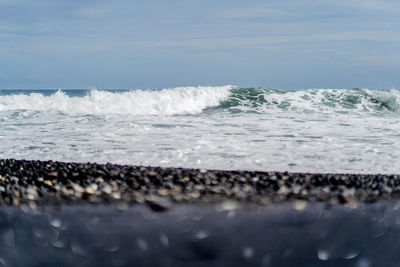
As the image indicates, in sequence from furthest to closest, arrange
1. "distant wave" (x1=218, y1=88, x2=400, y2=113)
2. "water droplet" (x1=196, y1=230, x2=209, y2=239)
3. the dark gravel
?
"distant wave" (x1=218, y1=88, x2=400, y2=113)
the dark gravel
"water droplet" (x1=196, y1=230, x2=209, y2=239)

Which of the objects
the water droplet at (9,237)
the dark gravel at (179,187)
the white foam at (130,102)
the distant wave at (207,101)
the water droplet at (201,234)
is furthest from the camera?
the distant wave at (207,101)

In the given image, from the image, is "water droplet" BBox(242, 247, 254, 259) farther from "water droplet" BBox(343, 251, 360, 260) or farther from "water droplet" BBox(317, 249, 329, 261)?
"water droplet" BBox(343, 251, 360, 260)

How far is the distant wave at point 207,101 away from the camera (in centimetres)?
1375

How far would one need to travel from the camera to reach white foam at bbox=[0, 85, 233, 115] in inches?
531

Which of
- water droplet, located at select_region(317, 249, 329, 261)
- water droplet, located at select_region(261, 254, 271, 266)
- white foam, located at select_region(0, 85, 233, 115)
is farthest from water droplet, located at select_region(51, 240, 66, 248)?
white foam, located at select_region(0, 85, 233, 115)

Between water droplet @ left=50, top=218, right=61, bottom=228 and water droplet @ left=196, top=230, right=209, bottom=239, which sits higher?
water droplet @ left=50, top=218, right=61, bottom=228

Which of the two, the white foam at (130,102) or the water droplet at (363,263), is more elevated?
the white foam at (130,102)

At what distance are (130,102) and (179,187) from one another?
36.1 feet

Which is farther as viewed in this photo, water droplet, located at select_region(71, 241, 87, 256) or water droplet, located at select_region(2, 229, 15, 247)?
water droplet, located at select_region(2, 229, 15, 247)

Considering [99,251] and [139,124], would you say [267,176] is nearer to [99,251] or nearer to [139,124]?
[99,251]

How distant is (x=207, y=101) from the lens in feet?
50.4

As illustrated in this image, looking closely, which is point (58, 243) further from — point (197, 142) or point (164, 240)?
point (197, 142)

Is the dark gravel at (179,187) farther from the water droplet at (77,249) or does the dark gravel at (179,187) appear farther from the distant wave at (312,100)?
the distant wave at (312,100)

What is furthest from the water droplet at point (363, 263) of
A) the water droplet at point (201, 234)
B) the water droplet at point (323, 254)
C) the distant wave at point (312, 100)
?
the distant wave at point (312, 100)
